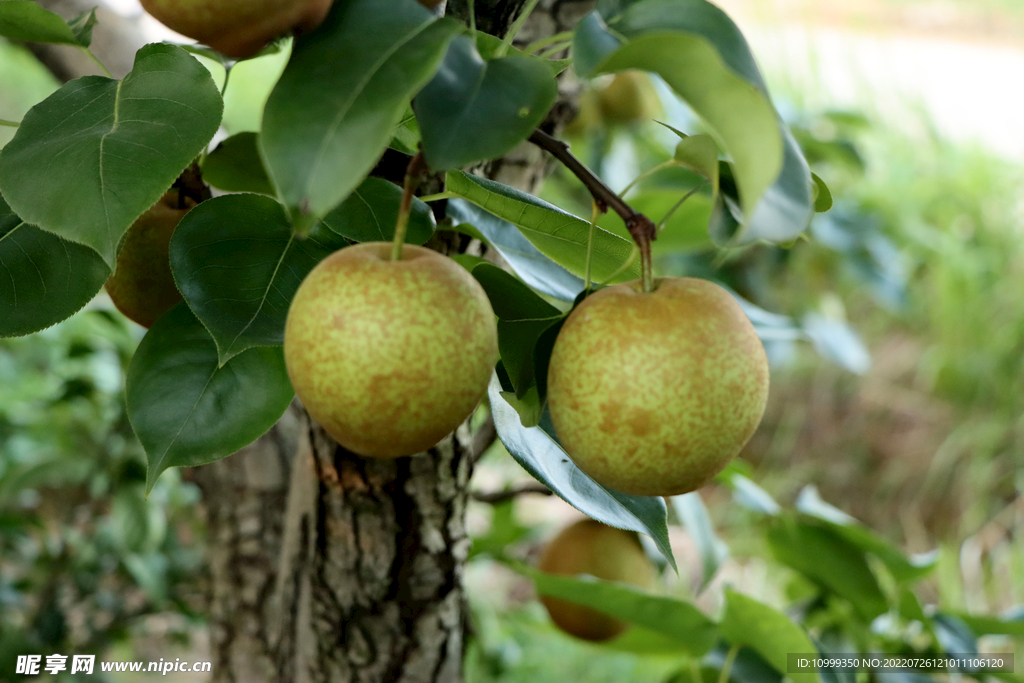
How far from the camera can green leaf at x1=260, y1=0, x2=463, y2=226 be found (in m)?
0.25

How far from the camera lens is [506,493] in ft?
2.52

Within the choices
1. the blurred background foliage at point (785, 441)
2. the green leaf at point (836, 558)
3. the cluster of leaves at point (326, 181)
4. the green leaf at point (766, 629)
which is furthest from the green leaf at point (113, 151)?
the green leaf at point (836, 558)

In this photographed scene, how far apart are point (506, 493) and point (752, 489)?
28 cm

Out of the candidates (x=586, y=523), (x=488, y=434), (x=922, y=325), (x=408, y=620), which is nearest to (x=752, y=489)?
(x=586, y=523)

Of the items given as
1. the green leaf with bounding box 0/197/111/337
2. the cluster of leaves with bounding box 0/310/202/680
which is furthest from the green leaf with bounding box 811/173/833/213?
the cluster of leaves with bounding box 0/310/202/680

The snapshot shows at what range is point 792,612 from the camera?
3.12ft

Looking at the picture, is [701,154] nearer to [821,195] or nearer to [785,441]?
[821,195]

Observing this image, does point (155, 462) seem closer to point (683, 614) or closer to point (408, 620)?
point (408, 620)

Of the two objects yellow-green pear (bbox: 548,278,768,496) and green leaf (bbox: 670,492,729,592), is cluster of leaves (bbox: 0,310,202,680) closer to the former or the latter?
green leaf (bbox: 670,492,729,592)

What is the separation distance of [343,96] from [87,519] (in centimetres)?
118

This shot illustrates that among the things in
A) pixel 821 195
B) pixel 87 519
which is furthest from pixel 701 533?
pixel 87 519

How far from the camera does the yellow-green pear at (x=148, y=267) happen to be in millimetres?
411

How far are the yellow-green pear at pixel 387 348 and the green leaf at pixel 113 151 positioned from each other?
8 centimetres

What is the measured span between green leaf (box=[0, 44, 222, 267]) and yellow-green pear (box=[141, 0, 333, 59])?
4 centimetres
